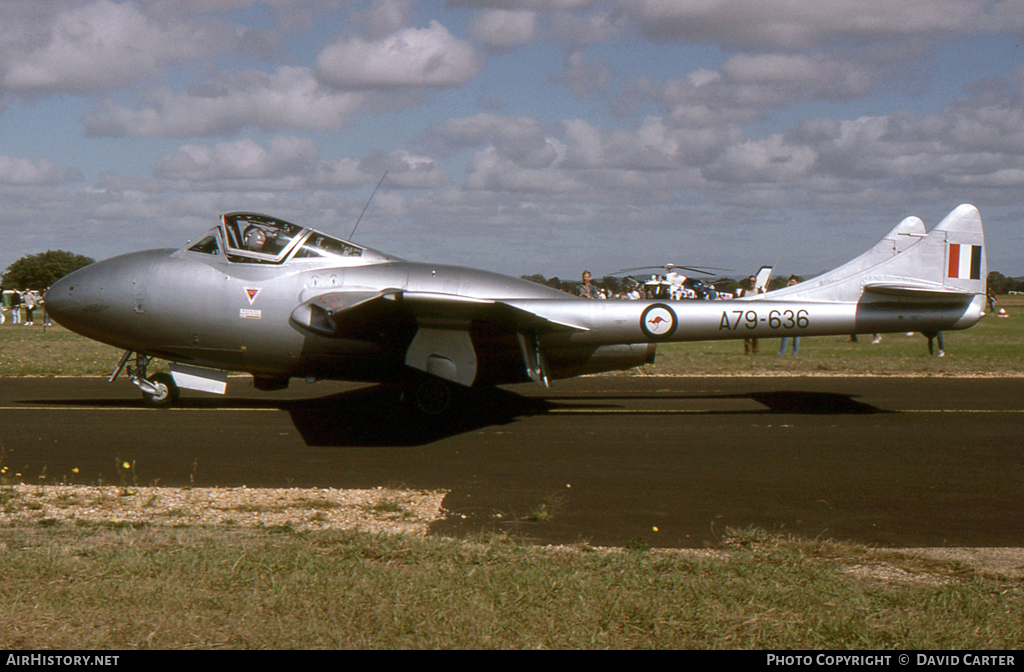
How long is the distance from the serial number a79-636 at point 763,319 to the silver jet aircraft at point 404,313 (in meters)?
0.02

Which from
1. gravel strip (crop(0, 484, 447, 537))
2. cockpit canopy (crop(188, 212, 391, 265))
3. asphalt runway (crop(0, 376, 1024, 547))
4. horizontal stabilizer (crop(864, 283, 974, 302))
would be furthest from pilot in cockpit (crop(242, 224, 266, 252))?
horizontal stabilizer (crop(864, 283, 974, 302))

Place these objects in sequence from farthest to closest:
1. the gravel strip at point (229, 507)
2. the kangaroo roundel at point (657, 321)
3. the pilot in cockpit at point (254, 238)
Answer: the kangaroo roundel at point (657, 321)
the pilot in cockpit at point (254, 238)
the gravel strip at point (229, 507)

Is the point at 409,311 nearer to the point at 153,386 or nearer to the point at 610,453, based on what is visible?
the point at 610,453

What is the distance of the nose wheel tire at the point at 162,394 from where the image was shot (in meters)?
13.1

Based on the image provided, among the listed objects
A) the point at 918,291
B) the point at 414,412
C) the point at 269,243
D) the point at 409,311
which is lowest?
the point at 414,412

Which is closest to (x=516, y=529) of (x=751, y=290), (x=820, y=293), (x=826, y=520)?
(x=826, y=520)

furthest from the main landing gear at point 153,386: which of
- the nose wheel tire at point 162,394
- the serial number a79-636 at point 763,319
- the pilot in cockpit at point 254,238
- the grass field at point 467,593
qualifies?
the serial number a79-636 at point 763,319

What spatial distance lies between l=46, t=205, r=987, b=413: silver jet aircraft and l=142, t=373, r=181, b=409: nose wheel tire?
38 cm

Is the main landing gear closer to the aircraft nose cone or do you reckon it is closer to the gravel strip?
the aircraft nose cone

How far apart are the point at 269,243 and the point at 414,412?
10.5 feet

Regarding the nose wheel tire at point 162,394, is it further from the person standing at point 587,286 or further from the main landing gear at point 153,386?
the person standing at point 587,286

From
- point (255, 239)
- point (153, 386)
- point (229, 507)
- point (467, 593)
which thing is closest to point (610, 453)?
point (229, 507)

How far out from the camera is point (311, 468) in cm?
897

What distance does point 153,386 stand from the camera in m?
13.1
